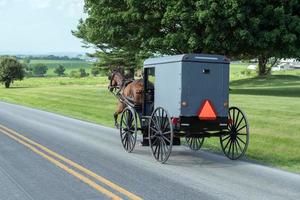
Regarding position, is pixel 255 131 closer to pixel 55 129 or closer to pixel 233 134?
pixel 233 134

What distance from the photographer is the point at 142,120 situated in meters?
13.9

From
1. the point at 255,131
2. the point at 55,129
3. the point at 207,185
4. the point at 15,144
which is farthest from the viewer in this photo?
the point at 55,129

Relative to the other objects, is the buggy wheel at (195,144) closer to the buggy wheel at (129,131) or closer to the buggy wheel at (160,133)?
the buggy wheel at (129,131)

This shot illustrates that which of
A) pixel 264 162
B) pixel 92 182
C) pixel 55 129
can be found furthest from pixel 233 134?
pixel 55 129

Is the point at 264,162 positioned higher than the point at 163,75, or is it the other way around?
the point at 163,75

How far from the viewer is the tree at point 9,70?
87.6m

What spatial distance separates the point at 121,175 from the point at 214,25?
80.5 ft

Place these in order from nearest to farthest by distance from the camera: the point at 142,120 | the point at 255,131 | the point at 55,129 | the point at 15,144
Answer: the point at 142,120
the point at 15,144
the point at 255,131
the point at 55,129

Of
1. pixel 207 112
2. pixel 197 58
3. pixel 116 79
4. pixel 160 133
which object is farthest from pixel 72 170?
pixel 116 79

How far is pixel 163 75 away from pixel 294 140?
16.7 ft

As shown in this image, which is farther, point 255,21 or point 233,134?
point 255,21

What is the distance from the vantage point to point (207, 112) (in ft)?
39.8

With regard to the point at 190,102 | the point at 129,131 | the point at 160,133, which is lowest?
the point at 129,131

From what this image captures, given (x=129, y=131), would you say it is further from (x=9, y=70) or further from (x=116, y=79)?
(x=9, y=70)
